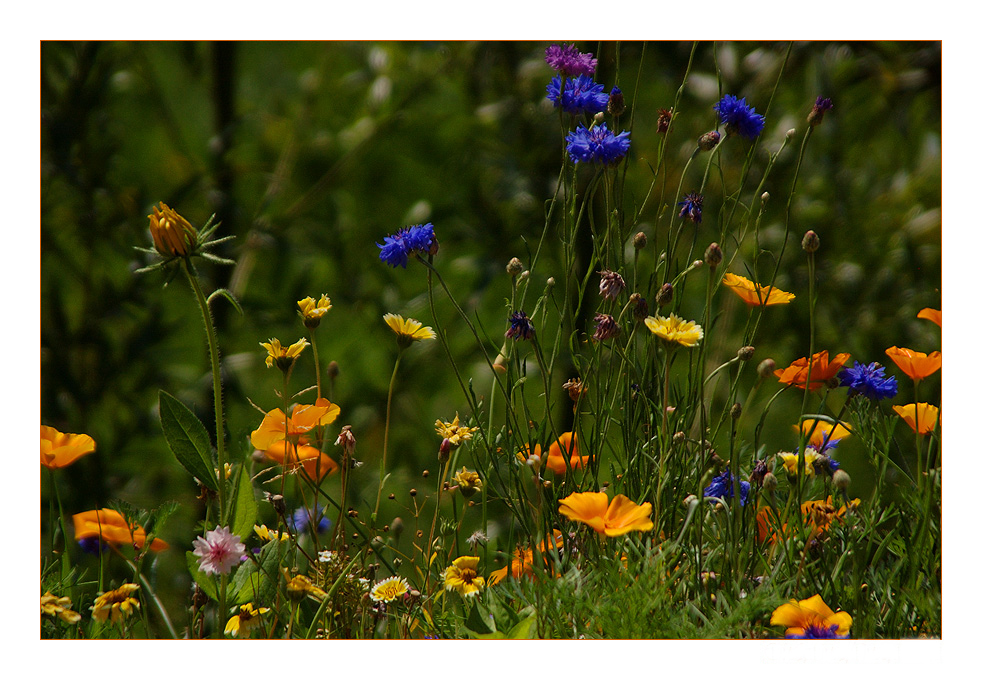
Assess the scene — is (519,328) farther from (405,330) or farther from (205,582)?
(205,582)

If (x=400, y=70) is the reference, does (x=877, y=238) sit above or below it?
below

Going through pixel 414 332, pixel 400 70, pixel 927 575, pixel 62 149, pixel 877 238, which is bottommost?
pixel 927 575

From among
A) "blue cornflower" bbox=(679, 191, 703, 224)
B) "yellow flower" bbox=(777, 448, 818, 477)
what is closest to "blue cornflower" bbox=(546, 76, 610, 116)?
"blue cornflower" bbox=(679, 191, 703, 224)

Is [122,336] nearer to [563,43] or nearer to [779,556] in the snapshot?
[563,43]

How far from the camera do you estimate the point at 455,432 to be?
26.6 inches

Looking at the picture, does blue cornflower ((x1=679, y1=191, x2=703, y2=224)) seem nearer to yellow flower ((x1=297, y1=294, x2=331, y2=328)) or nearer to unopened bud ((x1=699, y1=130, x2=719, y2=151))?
unopened bud ((x1=699, y1=130, x2=719, y2=151))

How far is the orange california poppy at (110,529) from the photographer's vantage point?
0.60m

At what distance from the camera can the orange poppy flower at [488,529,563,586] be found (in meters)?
0.59

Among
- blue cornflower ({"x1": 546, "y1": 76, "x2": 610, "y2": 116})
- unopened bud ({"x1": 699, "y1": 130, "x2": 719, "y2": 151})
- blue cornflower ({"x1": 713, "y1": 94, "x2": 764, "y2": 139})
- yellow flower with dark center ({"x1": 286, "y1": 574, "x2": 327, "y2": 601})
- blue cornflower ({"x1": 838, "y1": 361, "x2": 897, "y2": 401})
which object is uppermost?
blue cornflower ({"x1": 546, "y1": 76, "x2": 610, "y2": 116})

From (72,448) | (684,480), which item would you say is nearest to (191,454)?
(72,448)

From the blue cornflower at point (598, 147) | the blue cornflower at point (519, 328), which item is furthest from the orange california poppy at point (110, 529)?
the blue cornflower at point (598, 147)

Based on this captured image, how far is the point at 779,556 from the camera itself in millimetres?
607

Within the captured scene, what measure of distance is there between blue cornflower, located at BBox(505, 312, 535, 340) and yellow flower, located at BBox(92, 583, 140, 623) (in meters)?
0.33
